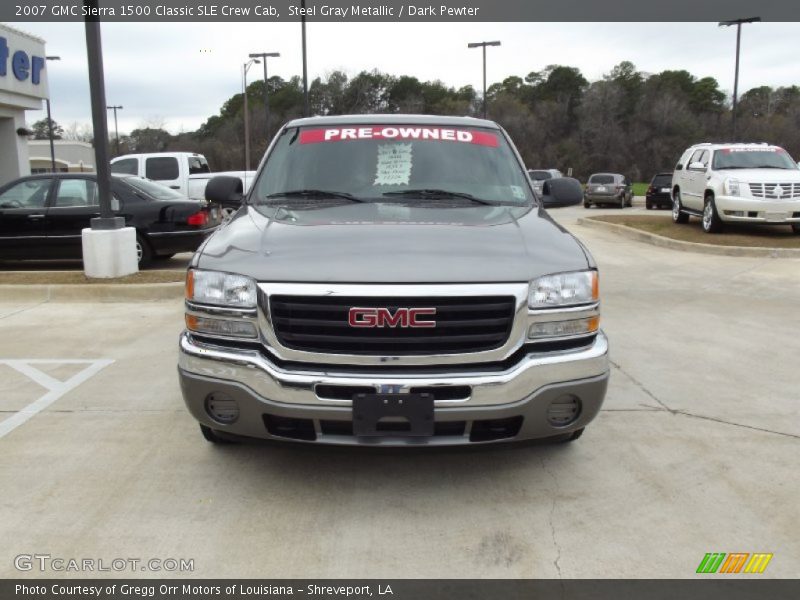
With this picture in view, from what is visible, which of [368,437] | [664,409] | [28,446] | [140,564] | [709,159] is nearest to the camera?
[140,564]

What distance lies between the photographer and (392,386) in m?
2.89

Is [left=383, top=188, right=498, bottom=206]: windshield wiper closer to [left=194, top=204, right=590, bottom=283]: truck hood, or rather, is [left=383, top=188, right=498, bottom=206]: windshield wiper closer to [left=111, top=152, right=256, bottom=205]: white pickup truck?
[left=194, top=204, right=590, bottom=283]: truck hood

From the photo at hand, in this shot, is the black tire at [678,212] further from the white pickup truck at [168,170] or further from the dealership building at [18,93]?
the dealership building at [18,93]

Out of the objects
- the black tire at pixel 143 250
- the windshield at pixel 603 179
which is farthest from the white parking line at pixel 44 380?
the windshield at pixel 603 179

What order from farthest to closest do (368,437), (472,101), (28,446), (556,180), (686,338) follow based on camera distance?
(472,101), (686,338), (556,180), (28,446), (368,437)

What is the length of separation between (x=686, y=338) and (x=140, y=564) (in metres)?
5.26

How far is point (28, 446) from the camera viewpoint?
3.89m

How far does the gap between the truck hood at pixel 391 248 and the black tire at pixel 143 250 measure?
675 cm

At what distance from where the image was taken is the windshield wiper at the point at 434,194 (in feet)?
13.4

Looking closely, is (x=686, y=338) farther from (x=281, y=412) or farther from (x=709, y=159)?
(x=709, y=159)

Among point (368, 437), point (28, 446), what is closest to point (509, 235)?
point (368, 437)

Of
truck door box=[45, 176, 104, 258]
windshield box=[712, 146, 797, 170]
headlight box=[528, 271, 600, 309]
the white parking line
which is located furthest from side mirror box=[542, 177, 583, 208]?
windshield box=[712, 146, 797, 170]

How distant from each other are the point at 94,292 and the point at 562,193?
5.93m
